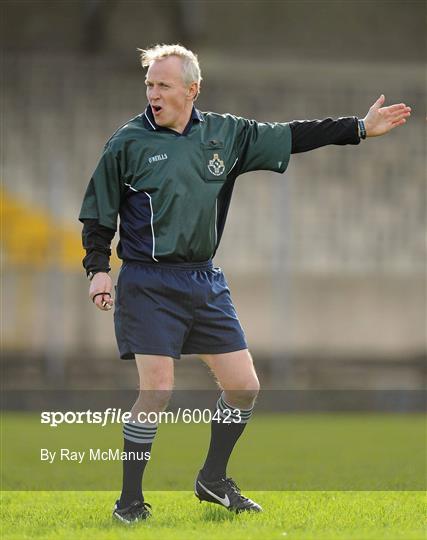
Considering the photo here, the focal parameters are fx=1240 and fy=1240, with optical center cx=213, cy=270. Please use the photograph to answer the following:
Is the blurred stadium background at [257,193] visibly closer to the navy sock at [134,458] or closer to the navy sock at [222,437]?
the navy sock at [222,437]

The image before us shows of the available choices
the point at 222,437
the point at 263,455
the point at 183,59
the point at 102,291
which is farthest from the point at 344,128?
the point at 263,455

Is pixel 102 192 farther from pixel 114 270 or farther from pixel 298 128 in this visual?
pixel 114 270

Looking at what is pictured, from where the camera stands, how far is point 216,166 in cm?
490

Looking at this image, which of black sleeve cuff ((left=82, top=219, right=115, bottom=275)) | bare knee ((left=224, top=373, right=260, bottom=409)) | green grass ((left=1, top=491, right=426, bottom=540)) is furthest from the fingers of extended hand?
green grass ((left=1, top=491, right=426, bottom=540))

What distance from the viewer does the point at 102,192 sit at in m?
4.80

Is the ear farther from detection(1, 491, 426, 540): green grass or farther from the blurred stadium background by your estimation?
the blurred stadium background

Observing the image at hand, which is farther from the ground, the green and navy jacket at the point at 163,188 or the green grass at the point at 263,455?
the green and navy jacket at the point at 163,188

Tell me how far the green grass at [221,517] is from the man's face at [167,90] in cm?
156

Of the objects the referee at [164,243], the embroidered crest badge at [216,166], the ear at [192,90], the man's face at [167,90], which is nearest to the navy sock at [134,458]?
the referee at [164,243]

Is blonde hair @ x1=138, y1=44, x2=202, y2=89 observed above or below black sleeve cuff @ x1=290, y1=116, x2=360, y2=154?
above

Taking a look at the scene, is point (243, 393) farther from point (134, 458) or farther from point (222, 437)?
point (134, 458)

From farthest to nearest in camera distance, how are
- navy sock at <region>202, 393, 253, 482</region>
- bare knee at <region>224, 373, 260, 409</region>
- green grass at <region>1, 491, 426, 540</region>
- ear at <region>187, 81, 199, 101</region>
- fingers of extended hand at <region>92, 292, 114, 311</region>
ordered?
navy sock at <region>202, 393, 253, 482</region> → bare knee at <region>224, 373, 260, 409</region> → ear at <region>187, 81, 199, 101</region> → fingers of extended hand at <region>92, 292, 114, 311</region> → green grass at <region>1, 491, 426, 540</region>

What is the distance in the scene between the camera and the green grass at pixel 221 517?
4379mm

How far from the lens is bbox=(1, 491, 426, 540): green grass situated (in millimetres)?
4379
